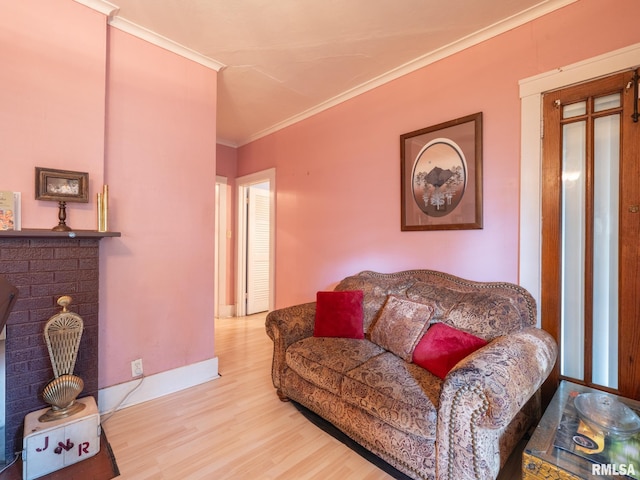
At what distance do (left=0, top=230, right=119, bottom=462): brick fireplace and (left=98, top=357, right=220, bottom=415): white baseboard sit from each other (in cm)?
17

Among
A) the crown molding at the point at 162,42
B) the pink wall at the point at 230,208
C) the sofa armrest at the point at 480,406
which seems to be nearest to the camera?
the sofa armrest at the point at 480,406

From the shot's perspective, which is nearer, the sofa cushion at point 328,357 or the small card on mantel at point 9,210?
the small card on mantel at point 9,210

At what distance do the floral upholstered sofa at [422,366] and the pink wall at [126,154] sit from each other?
921 millimetres

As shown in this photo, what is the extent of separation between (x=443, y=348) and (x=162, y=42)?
2.94 meters

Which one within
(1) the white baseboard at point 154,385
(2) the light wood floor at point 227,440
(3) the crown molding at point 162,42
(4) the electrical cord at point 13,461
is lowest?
(2) the light wood floor at point 227,440

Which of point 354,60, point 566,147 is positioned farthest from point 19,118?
point 566,147

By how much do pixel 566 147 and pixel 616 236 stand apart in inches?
23.7

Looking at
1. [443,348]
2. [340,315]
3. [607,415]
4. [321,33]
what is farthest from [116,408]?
[321,33]

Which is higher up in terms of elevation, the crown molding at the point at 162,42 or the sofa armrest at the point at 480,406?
the crown molding at the point at 162,42

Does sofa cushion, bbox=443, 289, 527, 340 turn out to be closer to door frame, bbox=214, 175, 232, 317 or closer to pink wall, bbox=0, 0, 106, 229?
pink wall, bbox=0, 0, 106, 229

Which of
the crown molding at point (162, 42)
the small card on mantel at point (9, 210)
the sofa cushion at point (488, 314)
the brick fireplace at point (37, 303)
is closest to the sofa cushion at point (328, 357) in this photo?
the sofa cushion at point (488, 314)

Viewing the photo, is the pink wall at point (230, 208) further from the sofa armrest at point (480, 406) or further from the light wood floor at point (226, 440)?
the sofa armrest at point (480, 406)

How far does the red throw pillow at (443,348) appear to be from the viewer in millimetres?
1571

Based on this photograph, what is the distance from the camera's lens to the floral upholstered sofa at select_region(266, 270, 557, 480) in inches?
47.3
